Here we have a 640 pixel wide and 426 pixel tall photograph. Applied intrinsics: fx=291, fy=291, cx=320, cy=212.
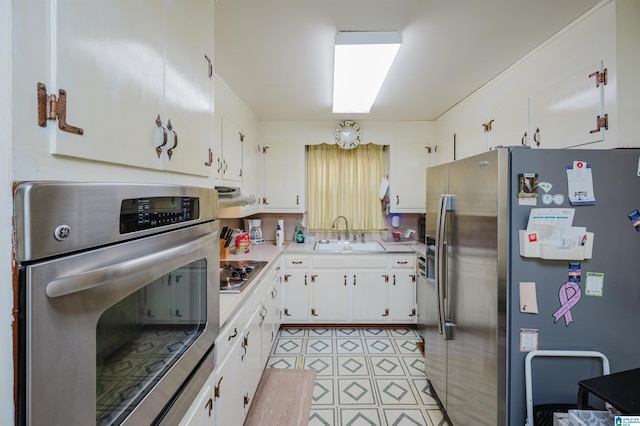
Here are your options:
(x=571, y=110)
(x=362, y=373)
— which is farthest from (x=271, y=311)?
(x=571, y=110)

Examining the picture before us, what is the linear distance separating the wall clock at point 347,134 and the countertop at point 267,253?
1268 millimetres

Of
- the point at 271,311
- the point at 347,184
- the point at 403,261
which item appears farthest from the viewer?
the point at 347,184

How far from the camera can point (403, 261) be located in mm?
3166

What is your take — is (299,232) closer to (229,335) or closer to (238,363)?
(238,363)

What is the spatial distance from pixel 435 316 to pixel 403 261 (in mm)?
1148

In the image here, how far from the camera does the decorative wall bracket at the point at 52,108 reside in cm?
50

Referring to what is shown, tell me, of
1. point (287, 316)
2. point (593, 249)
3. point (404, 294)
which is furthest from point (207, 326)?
point (404, 294)

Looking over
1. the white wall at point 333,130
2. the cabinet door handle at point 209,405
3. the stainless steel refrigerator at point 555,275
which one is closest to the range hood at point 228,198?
the cabinet door handle at point 209,405

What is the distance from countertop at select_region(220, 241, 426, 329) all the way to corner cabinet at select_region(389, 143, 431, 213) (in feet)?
1.58

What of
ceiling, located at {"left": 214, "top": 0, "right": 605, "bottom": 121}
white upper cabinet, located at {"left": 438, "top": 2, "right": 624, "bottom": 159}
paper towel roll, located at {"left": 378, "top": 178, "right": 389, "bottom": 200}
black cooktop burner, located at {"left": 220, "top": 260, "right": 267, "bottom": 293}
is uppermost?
ceiling, located at {"left": 214, "top": 0, "right": 605, "bottom": 121}

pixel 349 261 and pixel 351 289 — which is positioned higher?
pixel 349 261

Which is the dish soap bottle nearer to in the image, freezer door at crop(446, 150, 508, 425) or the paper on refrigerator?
freezer door at crop(446, 150, 508, 425)

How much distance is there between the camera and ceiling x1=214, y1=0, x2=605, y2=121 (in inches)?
59.1

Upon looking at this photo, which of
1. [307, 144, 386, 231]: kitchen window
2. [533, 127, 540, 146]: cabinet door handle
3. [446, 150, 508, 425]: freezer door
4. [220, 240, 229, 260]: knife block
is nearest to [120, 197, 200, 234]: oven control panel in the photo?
[446, 150, 508, 425]: freezer door
